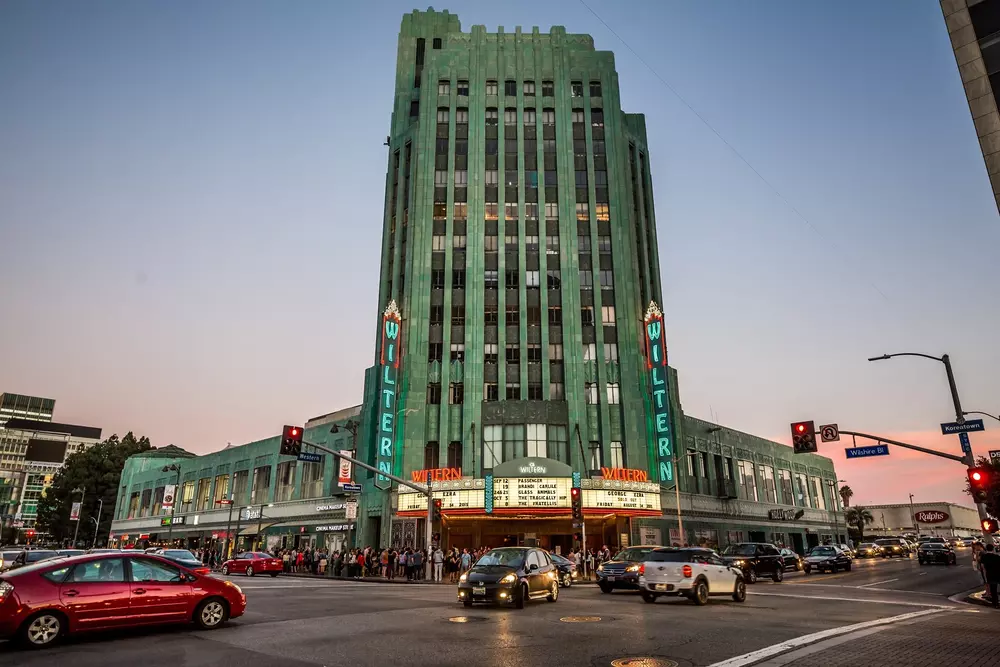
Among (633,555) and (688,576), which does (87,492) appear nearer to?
(633,555)

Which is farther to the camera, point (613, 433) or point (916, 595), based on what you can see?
point (613, 433)

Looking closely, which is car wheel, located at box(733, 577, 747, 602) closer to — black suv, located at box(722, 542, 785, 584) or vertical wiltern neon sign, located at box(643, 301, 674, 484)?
black suv, located at box(722, 542, 785, 584)

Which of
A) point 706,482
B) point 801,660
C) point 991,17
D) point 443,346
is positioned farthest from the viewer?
point 706,482

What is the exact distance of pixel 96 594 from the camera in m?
11.3

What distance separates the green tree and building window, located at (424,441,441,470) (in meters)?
68.3

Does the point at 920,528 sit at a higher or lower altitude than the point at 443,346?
lower

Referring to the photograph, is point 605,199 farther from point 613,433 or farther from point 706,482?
point 706,482

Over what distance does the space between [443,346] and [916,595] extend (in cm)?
3710

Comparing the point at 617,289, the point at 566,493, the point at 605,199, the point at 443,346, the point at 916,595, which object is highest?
the point at 605,199

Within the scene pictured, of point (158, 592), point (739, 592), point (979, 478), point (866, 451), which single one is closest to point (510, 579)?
point (739, 592)

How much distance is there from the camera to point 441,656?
9.74m

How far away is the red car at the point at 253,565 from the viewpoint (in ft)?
130

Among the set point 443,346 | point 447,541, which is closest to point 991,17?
point 443,346

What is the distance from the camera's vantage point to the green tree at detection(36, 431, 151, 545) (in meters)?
95.1
